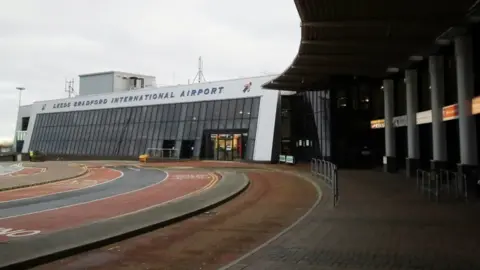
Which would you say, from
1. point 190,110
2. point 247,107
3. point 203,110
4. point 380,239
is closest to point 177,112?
point 190,110

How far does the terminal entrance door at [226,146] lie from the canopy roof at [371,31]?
75.5ft

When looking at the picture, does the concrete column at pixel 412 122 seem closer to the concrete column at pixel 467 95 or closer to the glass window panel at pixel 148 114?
the concrete column at pixel 467 95

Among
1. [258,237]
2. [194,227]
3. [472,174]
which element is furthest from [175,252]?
[472,174]

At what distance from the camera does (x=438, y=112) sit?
22547 mm

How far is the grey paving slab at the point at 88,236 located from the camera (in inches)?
332

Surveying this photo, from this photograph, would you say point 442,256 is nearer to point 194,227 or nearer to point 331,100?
point 194,227

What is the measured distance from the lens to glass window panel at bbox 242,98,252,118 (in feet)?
168

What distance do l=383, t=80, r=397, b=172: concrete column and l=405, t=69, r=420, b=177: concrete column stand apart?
359cm

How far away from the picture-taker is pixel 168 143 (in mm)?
58094

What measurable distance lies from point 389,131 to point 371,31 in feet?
44.1

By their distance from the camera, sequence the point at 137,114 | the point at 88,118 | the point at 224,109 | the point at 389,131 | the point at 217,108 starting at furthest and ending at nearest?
the point at 88,118 → the point at 137,114 → the point at 217,108 → the point at 224,109 → the point at 389,131

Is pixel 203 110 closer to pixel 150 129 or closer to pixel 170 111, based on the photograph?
pixel 170 111

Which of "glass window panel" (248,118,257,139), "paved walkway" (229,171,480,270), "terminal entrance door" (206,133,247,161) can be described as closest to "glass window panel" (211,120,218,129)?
"terminal entrance door" (206,133,247,161)

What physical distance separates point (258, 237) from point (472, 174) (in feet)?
33.7
